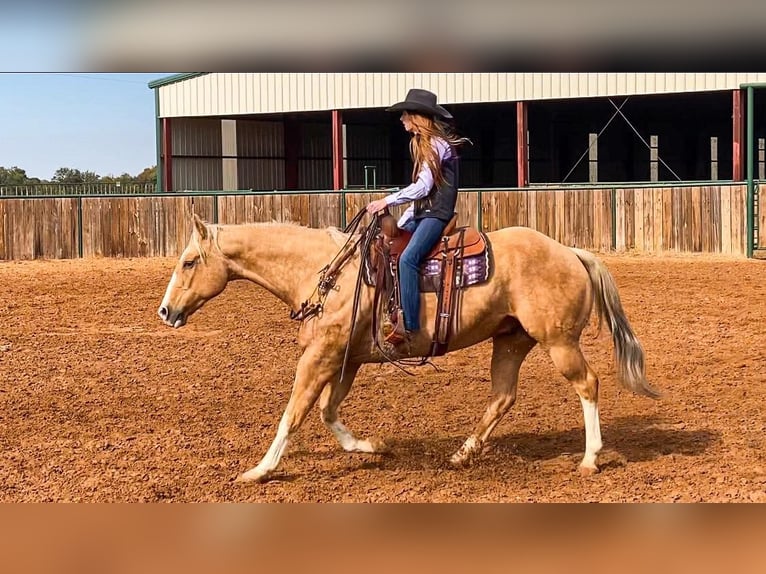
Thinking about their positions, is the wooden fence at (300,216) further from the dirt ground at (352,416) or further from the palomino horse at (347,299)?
the palomino horse at (347,299)

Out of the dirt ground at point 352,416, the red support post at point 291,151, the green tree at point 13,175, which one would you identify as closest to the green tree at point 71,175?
the green tree at point 13,175

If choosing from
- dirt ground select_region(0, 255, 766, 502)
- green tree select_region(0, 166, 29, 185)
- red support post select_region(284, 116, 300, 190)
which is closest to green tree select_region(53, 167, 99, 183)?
green tree select_region(0, 166, 29, 185)

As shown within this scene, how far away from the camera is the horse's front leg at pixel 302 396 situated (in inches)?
212

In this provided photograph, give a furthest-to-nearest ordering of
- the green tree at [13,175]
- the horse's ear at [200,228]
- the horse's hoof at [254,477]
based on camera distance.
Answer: the green tree at [13,175] < the horse's ear at [200,228] < the horse's hoof at [254,477]

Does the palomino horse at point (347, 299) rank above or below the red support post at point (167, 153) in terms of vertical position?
below

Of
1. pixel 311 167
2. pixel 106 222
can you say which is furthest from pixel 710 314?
pixel 311 167

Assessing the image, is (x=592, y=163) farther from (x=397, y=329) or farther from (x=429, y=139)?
(x=429, y=139)

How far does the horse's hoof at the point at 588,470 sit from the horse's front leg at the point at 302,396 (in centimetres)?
161

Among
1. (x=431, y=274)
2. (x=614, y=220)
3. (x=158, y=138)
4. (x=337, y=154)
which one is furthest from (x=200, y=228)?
(x=158, y=138)

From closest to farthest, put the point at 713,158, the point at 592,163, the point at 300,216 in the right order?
the point at 300,216 < the point at 592,163 < the point at 713,158

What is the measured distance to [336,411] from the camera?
6.02m

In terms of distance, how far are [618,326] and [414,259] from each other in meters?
1.52

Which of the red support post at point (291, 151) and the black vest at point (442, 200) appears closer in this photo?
the black vest at point (442, 200)

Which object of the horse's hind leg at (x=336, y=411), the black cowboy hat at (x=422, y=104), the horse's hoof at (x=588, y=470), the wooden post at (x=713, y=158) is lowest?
the horse's hoof at (x=588, y=470)
